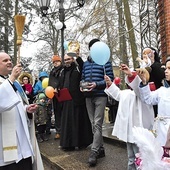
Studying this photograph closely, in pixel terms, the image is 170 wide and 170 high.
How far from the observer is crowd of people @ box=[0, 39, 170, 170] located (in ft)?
9.74

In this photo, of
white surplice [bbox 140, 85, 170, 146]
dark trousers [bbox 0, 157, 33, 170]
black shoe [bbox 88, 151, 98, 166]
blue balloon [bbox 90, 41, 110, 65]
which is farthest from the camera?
black shoe [bbox 88, 151, 98, 166]

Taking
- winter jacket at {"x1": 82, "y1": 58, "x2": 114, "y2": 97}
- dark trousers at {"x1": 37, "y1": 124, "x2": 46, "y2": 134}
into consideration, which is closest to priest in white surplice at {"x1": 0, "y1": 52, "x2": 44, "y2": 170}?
winter jacket at {"x1": 82, "y1": 58, "x2": 114, "y2": 97}

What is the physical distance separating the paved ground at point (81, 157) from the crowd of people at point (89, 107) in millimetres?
155

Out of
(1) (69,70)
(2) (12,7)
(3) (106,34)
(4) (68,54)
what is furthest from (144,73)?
(2) (12,7)

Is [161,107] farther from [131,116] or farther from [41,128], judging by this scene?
[41,128]

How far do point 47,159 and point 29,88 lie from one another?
227cm

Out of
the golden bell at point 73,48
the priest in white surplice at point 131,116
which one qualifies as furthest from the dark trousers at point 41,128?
the priest in white surplice at point 131,116

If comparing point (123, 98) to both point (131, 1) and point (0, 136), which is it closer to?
point (0, 136)

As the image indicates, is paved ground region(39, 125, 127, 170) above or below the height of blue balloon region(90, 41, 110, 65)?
below

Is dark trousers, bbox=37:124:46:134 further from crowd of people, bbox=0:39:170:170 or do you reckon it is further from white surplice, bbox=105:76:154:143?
white surplice, bbox=105:76:154:143

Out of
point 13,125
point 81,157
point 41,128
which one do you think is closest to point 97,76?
point 81,157

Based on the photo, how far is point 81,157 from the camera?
4855 mm

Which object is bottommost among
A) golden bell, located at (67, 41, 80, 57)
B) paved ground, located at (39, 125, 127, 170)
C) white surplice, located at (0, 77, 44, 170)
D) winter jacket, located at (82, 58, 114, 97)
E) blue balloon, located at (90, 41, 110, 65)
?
paved ground, located at (39, 125, 127, 170)

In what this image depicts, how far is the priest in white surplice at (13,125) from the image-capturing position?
291cm
